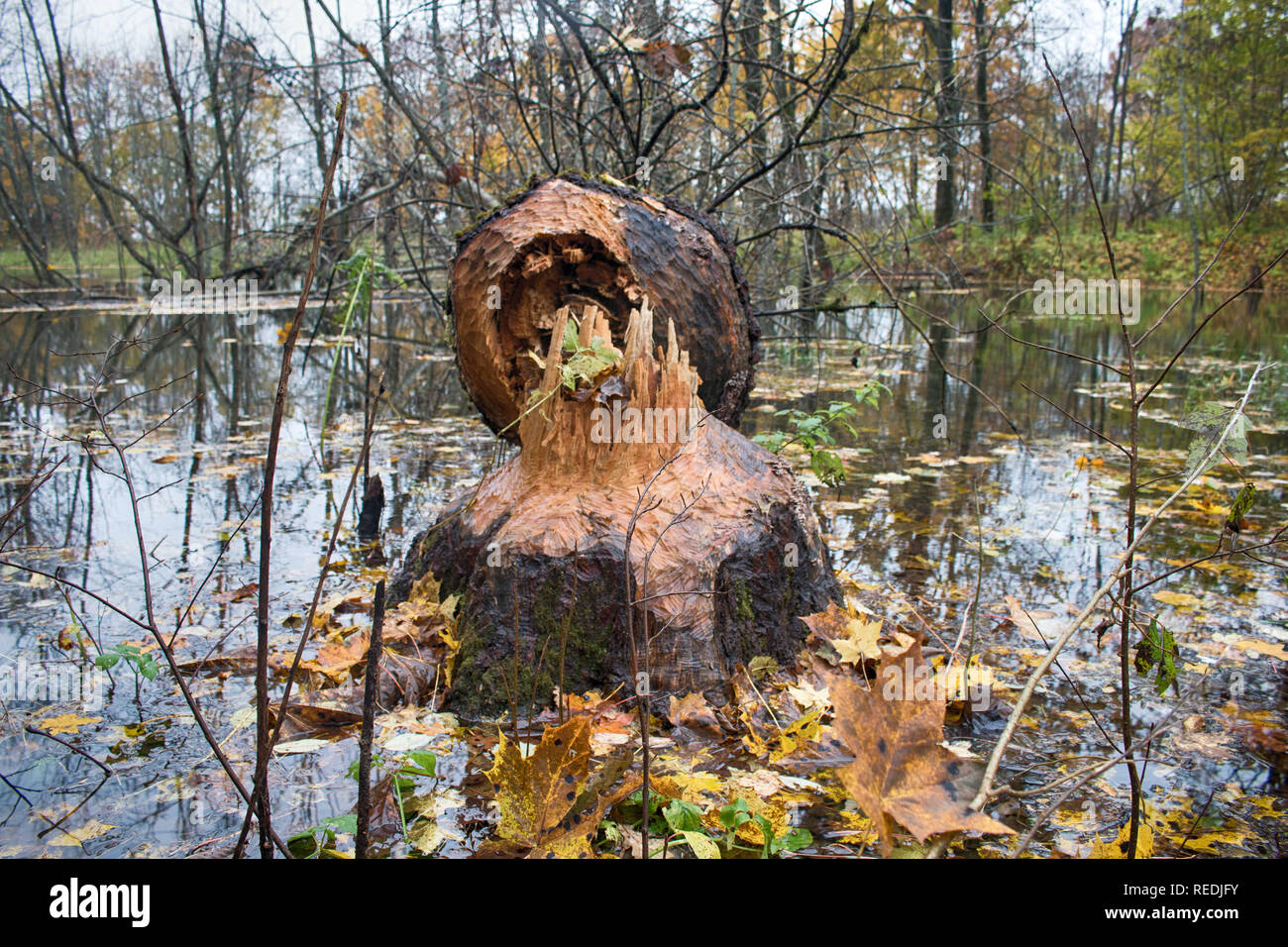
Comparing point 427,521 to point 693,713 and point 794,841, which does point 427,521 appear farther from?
point 794,841

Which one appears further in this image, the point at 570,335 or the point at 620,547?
the point at 570,335

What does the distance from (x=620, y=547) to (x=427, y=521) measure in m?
2.20

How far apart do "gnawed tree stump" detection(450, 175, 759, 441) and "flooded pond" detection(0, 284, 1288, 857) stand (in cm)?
49

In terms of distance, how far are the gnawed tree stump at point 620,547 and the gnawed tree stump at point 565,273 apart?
0.18 m

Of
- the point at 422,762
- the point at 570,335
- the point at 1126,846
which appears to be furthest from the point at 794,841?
the point at 570,335

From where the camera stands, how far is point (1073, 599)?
3.49 meters

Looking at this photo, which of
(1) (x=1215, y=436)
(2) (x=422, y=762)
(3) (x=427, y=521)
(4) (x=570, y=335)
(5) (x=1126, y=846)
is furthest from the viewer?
(3) (x=427, y=521)

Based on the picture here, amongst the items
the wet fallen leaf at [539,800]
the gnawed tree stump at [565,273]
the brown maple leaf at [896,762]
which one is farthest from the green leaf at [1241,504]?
the gnawed tree stump at [565,273]

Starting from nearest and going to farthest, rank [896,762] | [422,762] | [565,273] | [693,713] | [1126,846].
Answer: [896,762], [1126,846], [422,762], [693,713], [565,273]

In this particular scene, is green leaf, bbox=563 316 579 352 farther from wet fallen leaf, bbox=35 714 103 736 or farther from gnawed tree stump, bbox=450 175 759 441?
wet fallen leaf, bbox=35 714 103 736

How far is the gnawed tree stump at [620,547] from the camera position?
257 cm

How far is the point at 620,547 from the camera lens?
2.59 metres

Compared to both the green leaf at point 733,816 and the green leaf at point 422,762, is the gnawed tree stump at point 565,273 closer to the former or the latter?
the green leaf at point 422,762

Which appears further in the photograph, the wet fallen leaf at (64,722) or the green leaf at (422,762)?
the wet fallen leaf at (64,722)
